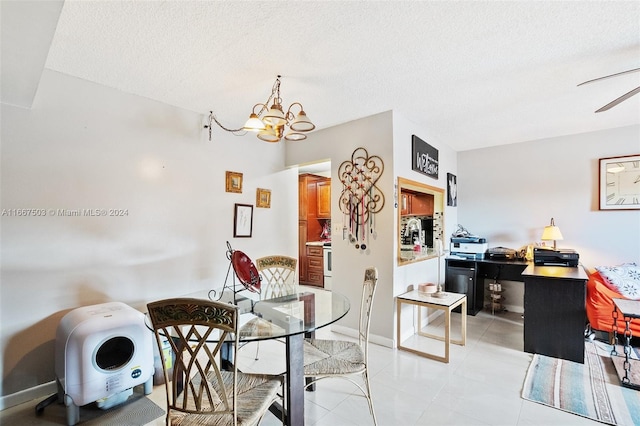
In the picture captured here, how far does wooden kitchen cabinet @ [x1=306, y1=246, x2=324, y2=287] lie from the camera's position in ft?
19.0

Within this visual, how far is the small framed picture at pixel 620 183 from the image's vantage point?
379 cm

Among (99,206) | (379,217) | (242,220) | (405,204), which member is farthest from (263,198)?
(405,204)

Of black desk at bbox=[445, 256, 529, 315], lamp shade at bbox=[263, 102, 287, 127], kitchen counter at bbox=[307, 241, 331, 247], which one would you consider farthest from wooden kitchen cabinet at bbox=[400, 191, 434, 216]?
lamp shade at bbox=[263, 102, 287, 127]

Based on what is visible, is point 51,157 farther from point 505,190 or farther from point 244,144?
point 505,190

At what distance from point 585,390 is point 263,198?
3.46m

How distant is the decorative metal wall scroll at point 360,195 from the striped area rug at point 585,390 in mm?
Answer: 1864

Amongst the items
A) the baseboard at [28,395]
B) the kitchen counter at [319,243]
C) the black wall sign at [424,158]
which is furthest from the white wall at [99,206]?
the kitchen counter at [319,243]

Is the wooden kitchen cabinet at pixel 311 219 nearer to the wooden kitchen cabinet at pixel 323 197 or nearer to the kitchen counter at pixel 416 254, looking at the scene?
the wooden kitchen cabinet at pixel 323 197

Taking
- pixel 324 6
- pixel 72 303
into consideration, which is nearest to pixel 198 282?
pixel 72 303

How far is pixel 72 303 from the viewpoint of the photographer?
2428 mm

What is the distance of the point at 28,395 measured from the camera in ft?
7.31

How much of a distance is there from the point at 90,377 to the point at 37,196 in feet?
4.47

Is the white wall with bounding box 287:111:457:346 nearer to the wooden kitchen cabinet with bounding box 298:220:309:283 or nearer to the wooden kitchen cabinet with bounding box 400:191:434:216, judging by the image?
the wooden kitchen cabinet with bounding box 400:191:434:216

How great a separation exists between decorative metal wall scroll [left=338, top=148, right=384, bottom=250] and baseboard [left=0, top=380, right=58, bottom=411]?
2.85m
